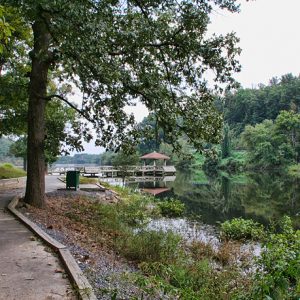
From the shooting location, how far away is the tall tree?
6.38 metres

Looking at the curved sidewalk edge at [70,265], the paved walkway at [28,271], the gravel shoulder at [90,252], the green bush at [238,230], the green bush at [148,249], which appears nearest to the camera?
the curved sidewalk edge at [70,265]

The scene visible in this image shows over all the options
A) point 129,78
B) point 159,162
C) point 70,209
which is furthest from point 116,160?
point 129,78

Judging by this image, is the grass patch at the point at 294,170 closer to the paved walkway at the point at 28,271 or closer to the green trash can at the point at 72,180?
the green trash can at the point at 72,180

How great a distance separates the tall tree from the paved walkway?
3.42m

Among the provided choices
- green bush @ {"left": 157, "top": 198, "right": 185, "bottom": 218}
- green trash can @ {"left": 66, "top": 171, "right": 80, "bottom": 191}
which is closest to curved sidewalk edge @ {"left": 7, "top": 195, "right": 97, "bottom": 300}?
green bush @ {"left": 157, "top": 198, "right": 185, "bottom": 218}

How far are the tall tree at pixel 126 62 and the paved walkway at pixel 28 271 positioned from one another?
342 centimetres

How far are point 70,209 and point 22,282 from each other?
281 inches

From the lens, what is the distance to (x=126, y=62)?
9305mm

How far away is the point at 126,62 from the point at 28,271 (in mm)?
5910

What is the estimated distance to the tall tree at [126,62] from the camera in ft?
20.9

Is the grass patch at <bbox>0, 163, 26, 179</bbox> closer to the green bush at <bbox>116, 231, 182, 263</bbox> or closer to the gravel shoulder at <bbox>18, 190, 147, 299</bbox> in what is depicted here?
the gravel shoulder at <bbox>18, 190, 147, 299</bbox>

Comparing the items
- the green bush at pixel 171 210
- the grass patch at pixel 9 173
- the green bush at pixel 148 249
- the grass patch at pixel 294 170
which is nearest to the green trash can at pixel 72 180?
the green bush at pixel 171 210

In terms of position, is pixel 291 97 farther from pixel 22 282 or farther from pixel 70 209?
pixel 22 282

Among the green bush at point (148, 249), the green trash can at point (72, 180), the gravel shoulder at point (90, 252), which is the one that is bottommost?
the green bush at point (148, 249)
